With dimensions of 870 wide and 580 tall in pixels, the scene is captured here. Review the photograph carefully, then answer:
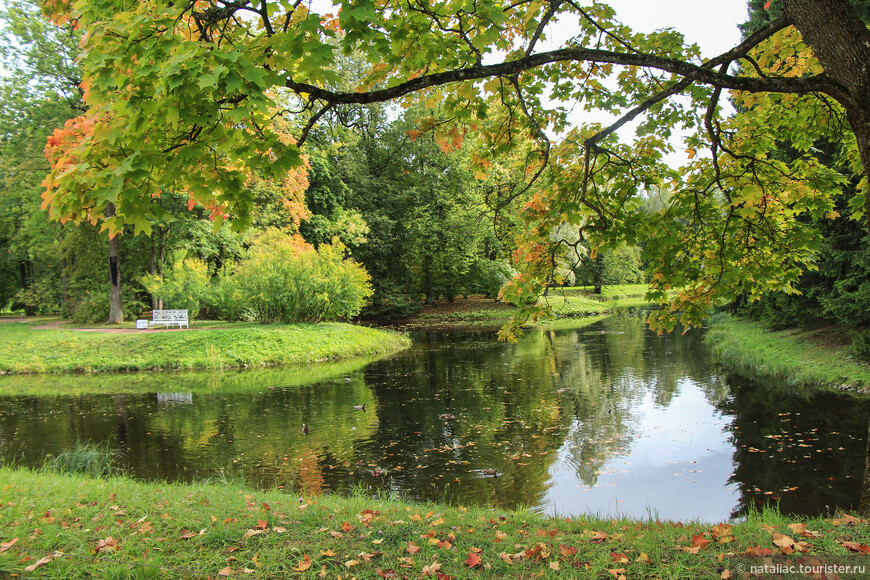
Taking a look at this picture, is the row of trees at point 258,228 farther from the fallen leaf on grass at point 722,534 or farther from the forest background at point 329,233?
the fallen leaf on grass at point 722,534

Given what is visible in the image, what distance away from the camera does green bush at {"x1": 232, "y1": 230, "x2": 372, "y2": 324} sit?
1934cm

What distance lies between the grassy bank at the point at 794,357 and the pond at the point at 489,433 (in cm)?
73

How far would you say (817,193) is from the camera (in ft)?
18.0

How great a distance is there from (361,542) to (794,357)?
1266cm

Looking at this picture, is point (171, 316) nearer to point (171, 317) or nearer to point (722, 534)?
point (171, 317)

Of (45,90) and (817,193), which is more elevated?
(45,90)

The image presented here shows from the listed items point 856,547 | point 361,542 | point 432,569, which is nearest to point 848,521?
point 856,547

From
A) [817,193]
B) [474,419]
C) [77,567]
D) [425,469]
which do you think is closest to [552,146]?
[817,193]

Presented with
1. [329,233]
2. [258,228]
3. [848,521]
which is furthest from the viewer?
[329,233]

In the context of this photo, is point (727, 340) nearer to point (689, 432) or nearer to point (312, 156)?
point (689, 432)

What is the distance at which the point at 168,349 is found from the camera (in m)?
16.3

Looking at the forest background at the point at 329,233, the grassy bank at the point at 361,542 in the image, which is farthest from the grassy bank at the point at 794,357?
the grassy bank at the point at 361,542

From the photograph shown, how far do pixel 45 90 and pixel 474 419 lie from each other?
21601mm

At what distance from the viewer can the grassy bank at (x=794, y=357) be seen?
10.8m
